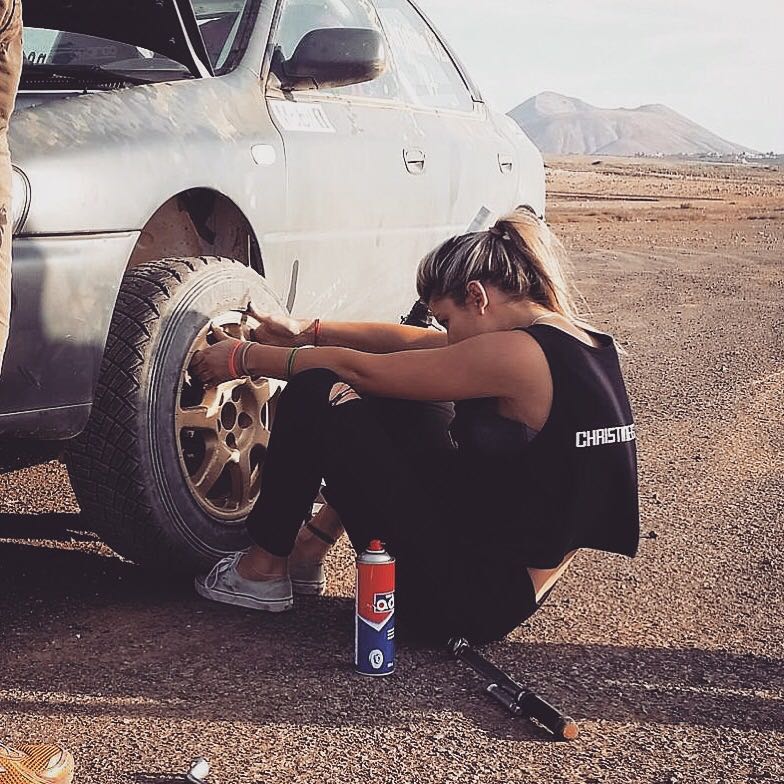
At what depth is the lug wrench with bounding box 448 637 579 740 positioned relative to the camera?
9.04 feet

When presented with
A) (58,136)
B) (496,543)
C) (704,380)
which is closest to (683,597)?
(496,543)

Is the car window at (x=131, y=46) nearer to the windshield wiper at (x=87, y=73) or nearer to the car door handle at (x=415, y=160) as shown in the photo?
the windshield wiper at (x=87, y=73)

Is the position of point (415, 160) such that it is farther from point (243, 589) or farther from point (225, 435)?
point (243, 589)

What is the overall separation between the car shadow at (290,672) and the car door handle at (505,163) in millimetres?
2862

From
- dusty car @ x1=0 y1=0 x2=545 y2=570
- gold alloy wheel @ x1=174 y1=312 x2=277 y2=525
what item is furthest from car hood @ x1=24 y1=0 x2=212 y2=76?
gold alloy wheel @ x1=174 y1=312 x2=277 y2=525

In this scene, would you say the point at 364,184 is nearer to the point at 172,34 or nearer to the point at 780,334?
the point at 172,34

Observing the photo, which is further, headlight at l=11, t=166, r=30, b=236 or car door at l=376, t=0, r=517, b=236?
car door at l=376, t=0, r=517, b=236

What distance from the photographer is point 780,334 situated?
907 centimetres

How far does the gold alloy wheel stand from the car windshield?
88 centimetres

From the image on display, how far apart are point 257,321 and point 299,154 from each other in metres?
0.61

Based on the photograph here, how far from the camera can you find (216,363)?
131 inches

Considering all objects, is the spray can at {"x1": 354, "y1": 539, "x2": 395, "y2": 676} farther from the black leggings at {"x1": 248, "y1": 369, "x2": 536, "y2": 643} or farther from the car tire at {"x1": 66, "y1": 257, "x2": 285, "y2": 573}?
the car tire at {"x1": 66, "y1": 257, "x2": 285, "y2": 573}

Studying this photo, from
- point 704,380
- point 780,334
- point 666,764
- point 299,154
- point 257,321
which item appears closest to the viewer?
point 666,764


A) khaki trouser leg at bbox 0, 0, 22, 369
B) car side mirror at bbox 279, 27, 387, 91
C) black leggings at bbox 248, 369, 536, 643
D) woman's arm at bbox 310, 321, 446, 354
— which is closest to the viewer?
khaki trouser leg at bbox 0, 0, 22, 369
